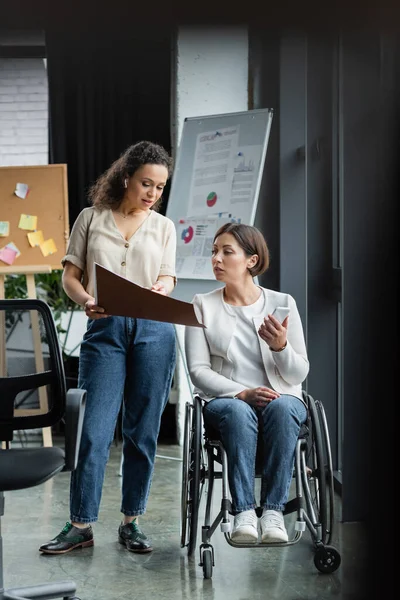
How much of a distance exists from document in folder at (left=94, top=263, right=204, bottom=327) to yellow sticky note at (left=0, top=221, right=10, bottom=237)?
2.18m

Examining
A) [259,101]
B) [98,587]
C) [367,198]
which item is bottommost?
[98,587]

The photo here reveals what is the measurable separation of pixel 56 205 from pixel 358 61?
4163 mm

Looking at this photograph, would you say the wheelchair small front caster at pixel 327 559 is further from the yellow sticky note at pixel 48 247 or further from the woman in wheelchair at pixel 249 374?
the yellow sticky note at pixel 48 247

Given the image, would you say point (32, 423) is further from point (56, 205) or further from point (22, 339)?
point (22, 339)

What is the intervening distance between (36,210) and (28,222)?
8cm

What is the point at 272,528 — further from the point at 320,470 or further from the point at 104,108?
the point at 104,108

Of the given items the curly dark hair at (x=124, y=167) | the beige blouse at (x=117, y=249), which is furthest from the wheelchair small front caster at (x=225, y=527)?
the curly dark hair at (x=124, y=167)

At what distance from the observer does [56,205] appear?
4449 mm

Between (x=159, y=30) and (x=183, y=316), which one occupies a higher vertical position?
(x=159, y=30)

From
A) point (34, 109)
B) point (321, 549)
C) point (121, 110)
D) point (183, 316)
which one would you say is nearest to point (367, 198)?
point (183, 316)

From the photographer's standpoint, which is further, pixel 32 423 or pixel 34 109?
pixel 34 109

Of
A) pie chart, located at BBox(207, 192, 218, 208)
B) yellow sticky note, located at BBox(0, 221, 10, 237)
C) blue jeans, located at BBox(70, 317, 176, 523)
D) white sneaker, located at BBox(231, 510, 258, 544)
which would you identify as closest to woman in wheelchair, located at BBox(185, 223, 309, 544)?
white sneaker, located at BBox(231, 510, 258, 544)

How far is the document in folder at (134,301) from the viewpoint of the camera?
231cm

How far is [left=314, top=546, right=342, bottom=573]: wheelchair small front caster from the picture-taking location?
2527 millimetres
